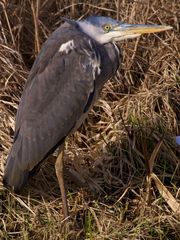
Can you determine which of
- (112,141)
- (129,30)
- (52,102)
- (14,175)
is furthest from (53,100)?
(112,141)

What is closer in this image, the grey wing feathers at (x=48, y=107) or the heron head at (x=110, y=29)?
the grey wing feathers at (x=48, y=107)

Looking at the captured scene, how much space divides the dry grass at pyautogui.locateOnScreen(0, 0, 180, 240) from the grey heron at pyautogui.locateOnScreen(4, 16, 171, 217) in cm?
22

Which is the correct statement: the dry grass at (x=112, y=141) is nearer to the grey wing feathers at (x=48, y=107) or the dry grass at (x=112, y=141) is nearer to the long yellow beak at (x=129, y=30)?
the grey wing feathers at (x=48, y=107)

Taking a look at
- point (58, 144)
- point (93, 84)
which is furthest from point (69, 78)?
point (58, 144)

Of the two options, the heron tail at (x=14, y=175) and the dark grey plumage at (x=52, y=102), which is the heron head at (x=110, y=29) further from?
the heron tail at (x=14, y=175)

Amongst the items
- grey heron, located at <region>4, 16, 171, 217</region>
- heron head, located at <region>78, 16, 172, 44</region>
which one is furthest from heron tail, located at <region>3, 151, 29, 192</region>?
heron head, located at <region>78, 16, 172, 44</region>

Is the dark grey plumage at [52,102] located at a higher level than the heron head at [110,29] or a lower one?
lower

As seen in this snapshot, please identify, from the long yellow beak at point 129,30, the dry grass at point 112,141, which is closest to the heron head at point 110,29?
the long yellow beak at point 129,30

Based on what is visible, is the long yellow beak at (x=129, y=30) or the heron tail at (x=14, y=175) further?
the long yellow beak at (x=129, y=30)

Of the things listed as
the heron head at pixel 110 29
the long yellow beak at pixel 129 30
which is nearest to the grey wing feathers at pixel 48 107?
the heron head at pixel 110 29

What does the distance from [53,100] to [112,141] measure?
31.7 inches

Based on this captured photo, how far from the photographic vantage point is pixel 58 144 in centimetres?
408

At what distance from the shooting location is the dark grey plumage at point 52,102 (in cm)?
401

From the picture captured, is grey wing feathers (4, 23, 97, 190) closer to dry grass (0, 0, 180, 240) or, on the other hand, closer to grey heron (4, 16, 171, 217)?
grey heron (4, 16, 171, 217)
